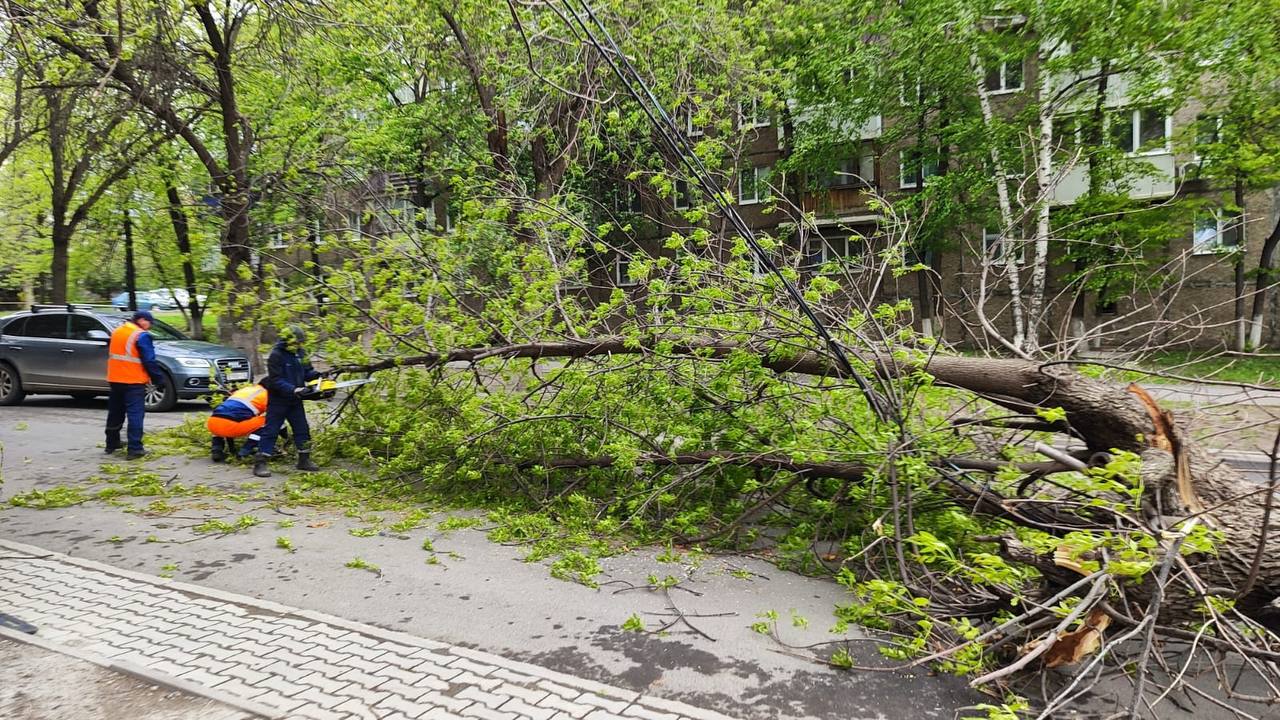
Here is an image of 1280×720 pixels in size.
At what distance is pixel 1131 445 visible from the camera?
4.20m

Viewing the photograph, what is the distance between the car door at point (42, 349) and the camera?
12672mm

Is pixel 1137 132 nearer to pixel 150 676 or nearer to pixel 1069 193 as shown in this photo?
pixel 1069 193

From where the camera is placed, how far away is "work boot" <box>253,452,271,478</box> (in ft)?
24.6

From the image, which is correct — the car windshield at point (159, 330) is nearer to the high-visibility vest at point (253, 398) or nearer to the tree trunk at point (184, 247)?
the tree trunk at point (184, 247)

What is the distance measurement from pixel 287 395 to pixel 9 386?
9321 mm

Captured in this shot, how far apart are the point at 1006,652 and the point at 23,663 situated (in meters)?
4.71

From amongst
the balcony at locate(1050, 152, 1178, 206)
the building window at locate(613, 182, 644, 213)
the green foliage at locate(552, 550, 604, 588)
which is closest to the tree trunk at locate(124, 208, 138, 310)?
the building window at locate(613, 182, 644, 213)

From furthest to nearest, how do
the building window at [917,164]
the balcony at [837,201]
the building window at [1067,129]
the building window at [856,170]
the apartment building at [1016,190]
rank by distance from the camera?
1. the building window at [856,170]
2. the balcony at [837,201]
3. the building window at [917,164]
4. the building window at [1067,129]
5. the apartment building at [1016,190]

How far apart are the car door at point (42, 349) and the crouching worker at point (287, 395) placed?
7.66m

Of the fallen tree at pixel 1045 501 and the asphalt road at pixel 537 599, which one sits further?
the asphalt road at pixel 537 599

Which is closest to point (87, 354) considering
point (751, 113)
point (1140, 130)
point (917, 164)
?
point (751, 113)

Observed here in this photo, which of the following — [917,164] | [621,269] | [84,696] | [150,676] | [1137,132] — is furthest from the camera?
[1137,132]

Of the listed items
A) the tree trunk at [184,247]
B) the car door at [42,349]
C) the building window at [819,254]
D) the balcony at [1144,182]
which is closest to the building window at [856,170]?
the balcony at [1144,182]

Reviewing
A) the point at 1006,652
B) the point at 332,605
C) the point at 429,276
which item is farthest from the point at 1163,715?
the point at 429,276
